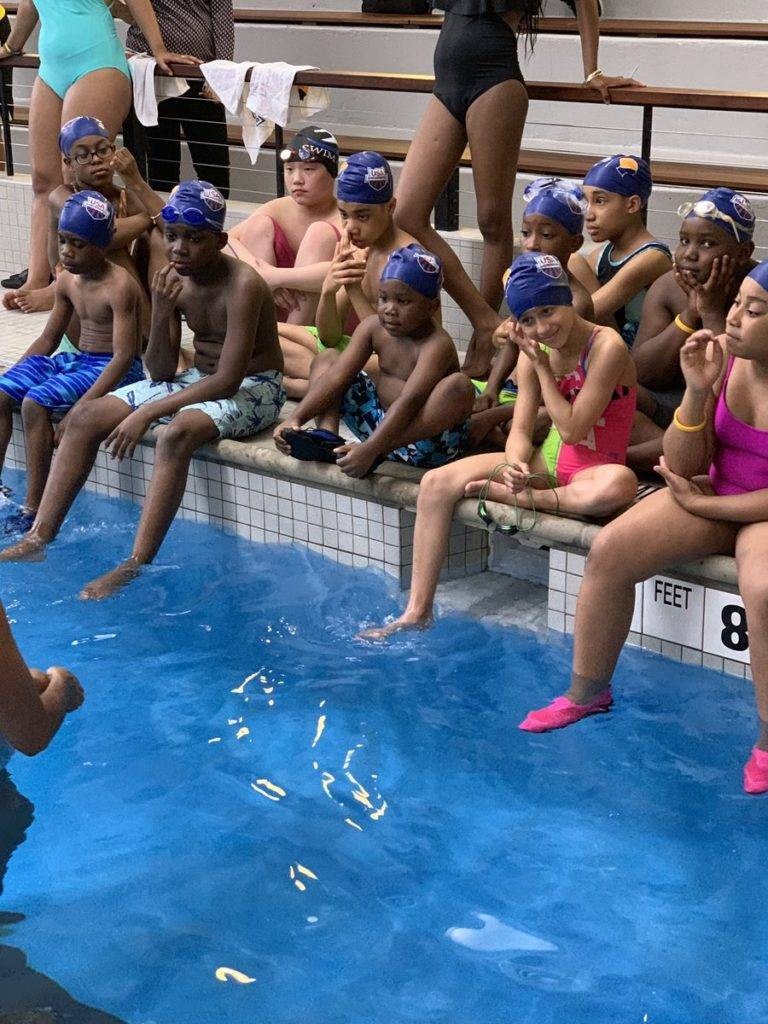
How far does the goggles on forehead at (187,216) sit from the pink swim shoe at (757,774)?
2.87 metres

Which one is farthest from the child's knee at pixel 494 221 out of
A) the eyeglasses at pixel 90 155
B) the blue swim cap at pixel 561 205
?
the eyeglasses at pixel 90 155

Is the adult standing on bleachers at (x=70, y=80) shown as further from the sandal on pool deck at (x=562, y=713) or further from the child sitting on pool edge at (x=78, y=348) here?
the sandal on pool deck at (x=562, y=713)

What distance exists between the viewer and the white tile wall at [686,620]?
4223mm

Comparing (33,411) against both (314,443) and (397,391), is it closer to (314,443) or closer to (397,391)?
(314,443)

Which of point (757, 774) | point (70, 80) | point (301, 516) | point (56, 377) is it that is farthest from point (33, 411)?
point (757, 774)

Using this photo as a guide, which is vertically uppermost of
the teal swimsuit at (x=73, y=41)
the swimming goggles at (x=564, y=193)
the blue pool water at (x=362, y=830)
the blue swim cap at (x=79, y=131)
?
the teal swimsuit at (x=73, y=41)

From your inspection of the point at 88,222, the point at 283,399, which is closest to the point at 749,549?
the point at 283,399

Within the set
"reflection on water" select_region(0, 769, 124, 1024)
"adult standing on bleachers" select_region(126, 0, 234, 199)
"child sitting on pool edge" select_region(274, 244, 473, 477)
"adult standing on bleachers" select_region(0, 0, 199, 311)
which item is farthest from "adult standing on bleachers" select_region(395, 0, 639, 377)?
"reflection on water" select_region(0, 769, 124, 1024)

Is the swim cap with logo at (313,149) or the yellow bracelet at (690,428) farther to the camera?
the swim cap with logo at (313,149)

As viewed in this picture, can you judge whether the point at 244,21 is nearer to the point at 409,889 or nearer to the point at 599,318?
the point at 599,318

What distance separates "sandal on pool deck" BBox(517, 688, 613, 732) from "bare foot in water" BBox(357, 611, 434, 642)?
0.68m

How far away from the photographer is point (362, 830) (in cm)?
367

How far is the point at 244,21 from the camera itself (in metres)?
10.4

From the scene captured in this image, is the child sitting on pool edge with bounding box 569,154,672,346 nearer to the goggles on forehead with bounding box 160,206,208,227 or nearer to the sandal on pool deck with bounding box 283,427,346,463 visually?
the sandal on pool deck with bounding box 283,427,346,463
